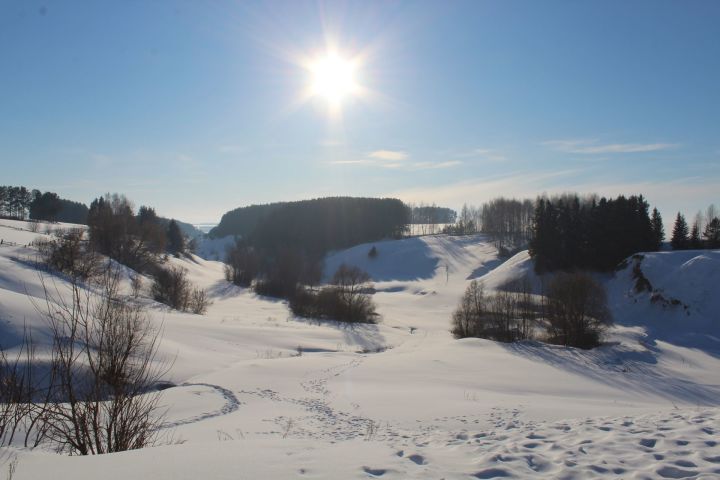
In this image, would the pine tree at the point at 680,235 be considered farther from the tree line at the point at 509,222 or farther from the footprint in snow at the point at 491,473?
the footprint in snow at the point at 491,473

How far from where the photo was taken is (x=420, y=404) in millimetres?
12680

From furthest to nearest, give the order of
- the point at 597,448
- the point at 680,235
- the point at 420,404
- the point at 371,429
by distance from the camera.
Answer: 1. the point at 680,235
2. the point at 420,404
3. the point at 371,429
4. the point at 597,448

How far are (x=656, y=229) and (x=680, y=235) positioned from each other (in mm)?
3033

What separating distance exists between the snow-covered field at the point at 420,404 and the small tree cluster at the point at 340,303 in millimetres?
4942

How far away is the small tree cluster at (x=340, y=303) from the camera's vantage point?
47.2 m

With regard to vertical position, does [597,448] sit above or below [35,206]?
below

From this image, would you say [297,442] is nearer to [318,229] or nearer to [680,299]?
[680,299]

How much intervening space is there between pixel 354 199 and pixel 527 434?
12964 centimetres

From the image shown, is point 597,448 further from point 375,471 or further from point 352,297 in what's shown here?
point 352,297

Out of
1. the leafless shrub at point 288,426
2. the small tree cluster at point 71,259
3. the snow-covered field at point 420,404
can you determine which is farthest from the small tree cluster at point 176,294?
the leafless shrub at point 288,426

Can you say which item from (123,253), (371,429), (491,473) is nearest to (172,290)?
(123,253)

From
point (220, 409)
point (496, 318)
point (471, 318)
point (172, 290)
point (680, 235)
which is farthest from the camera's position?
point (680, 235)

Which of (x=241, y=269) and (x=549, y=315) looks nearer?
(x=549, y=315)

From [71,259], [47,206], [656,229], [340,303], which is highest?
[47,206]
